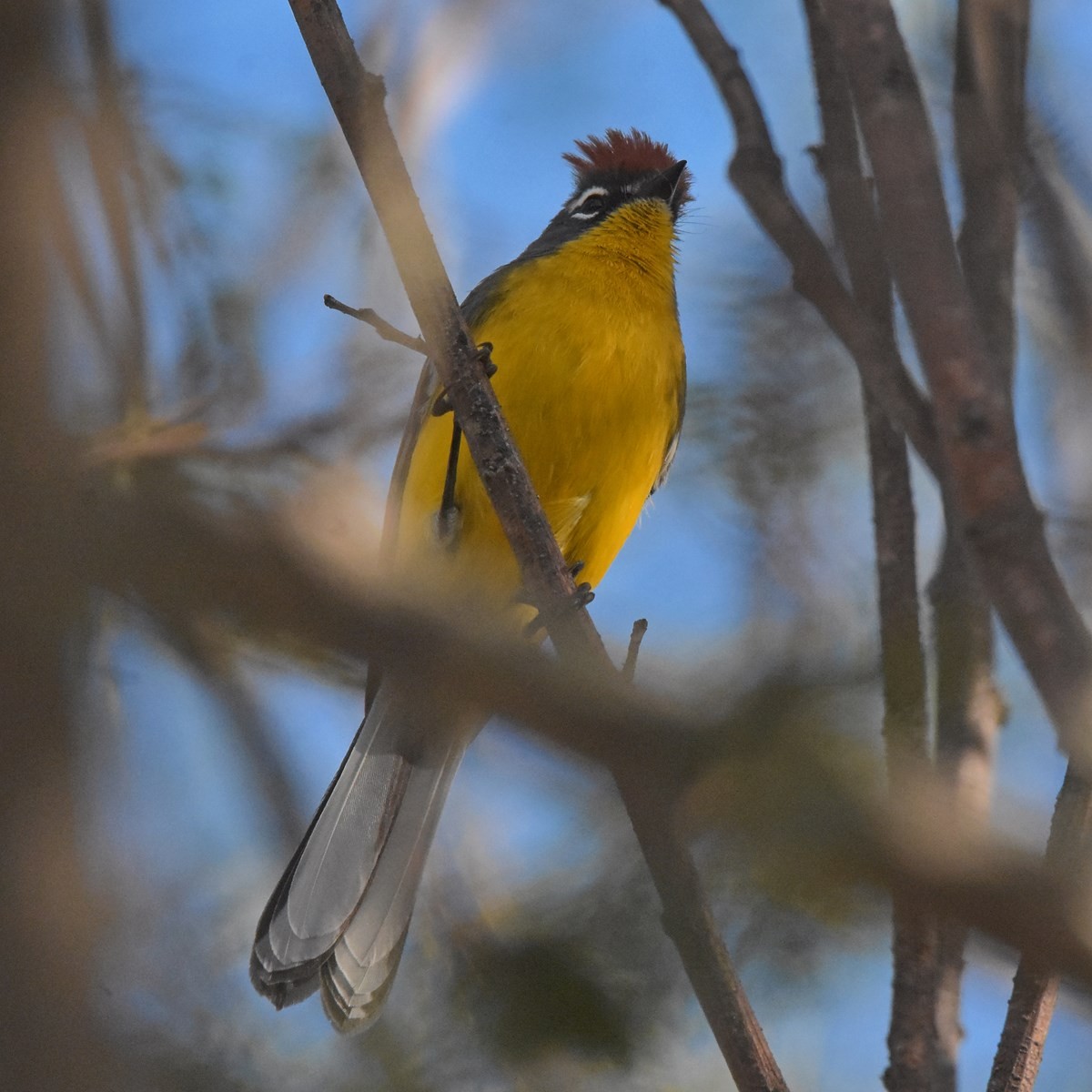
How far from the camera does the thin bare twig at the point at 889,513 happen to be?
96.0 inches

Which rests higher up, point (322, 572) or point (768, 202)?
point (768, 202)

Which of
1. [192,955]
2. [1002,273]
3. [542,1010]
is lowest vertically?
[542,1010]

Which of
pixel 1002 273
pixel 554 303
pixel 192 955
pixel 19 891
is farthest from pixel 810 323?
pixel 19 891

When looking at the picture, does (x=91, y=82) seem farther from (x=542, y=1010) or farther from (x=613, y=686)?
(x=613, y=686)

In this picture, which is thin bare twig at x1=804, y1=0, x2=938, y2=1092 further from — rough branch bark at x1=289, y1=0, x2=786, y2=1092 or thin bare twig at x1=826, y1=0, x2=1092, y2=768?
rough branch bark at x1=289, y1=0, x2=786, y2=1092

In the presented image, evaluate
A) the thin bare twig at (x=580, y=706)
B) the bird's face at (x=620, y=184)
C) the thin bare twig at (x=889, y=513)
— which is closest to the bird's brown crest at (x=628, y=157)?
the bird's face at (x=620, y=184)

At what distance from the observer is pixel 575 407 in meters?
3.80

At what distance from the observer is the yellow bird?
10.3 ft

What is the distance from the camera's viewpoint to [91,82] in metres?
2.94

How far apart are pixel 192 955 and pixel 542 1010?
38.5 inches

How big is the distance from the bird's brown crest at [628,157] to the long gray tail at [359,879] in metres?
2.14

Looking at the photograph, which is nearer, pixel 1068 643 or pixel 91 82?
pixel 1068 643

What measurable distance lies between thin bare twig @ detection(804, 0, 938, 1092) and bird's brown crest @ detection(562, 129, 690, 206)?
5.23 ft

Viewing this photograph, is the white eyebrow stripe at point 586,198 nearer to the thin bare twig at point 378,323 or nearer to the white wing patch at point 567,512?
the white wing patch at point 567,512
